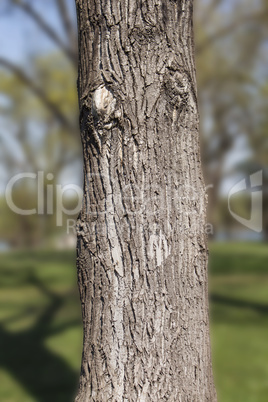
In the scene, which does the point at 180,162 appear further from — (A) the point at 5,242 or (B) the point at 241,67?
(A) the point at 5,242

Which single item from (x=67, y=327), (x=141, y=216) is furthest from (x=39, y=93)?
(x=141, y=216)

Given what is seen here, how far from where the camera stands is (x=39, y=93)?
27.5 feet

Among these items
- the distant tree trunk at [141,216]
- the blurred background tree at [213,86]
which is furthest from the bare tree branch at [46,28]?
the distant tree trunk at [141,216]

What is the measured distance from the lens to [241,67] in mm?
11375

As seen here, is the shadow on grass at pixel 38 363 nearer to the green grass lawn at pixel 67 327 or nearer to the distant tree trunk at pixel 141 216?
the green grass lawn at pixel 67 327

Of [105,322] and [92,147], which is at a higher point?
[92,147]

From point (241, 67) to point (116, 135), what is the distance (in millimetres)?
9946

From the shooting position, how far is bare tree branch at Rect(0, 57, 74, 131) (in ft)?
27.0

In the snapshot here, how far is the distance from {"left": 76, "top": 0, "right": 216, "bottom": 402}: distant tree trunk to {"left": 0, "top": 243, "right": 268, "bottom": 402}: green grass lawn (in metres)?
1.73

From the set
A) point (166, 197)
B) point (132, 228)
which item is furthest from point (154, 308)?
point (166, 197)

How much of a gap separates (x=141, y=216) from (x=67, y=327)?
395 centimetres
